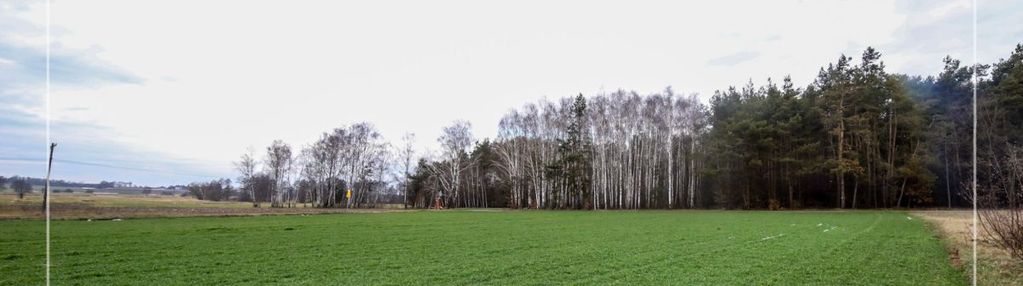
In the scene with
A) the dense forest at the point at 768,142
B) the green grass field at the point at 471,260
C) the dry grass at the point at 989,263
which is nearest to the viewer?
the green grass field at the point at 471,260

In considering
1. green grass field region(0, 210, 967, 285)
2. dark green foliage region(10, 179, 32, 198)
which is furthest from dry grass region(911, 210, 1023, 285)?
dark green foliage region(10, 179, 32, 198)

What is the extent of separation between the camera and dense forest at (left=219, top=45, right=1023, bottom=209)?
4953 centimetres

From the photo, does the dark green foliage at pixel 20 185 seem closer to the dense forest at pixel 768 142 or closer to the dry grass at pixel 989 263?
the dry grass at pixel 989 263

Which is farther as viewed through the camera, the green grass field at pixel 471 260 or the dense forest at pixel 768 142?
the dense forest at pixel 768 142

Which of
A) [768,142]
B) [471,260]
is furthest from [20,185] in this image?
[768,142]

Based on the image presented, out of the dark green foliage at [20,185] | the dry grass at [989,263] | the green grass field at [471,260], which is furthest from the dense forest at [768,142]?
the dark green foliage at [20,185]

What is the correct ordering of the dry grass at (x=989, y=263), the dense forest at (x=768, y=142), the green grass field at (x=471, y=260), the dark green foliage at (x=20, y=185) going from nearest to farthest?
1. the green grass field at (x=471, y=260)
2. the dry grass at (x=989, y=263)
3. the dark green foliage at (x=20, y=185)
4. the dense forest at (x=768, y=142)

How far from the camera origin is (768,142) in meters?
52.1

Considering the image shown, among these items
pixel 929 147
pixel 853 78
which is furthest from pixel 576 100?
pixel 929 147

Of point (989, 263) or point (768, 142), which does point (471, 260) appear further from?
point (768, 142)

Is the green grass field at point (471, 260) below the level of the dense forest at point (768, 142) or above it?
below

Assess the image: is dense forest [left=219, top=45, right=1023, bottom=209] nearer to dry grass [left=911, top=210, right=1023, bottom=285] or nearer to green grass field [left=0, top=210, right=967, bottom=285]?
dry grass [left=911, top=210, right=1023, bottom=285]

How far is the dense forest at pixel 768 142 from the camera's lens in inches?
1950

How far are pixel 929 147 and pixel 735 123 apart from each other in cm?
1597
